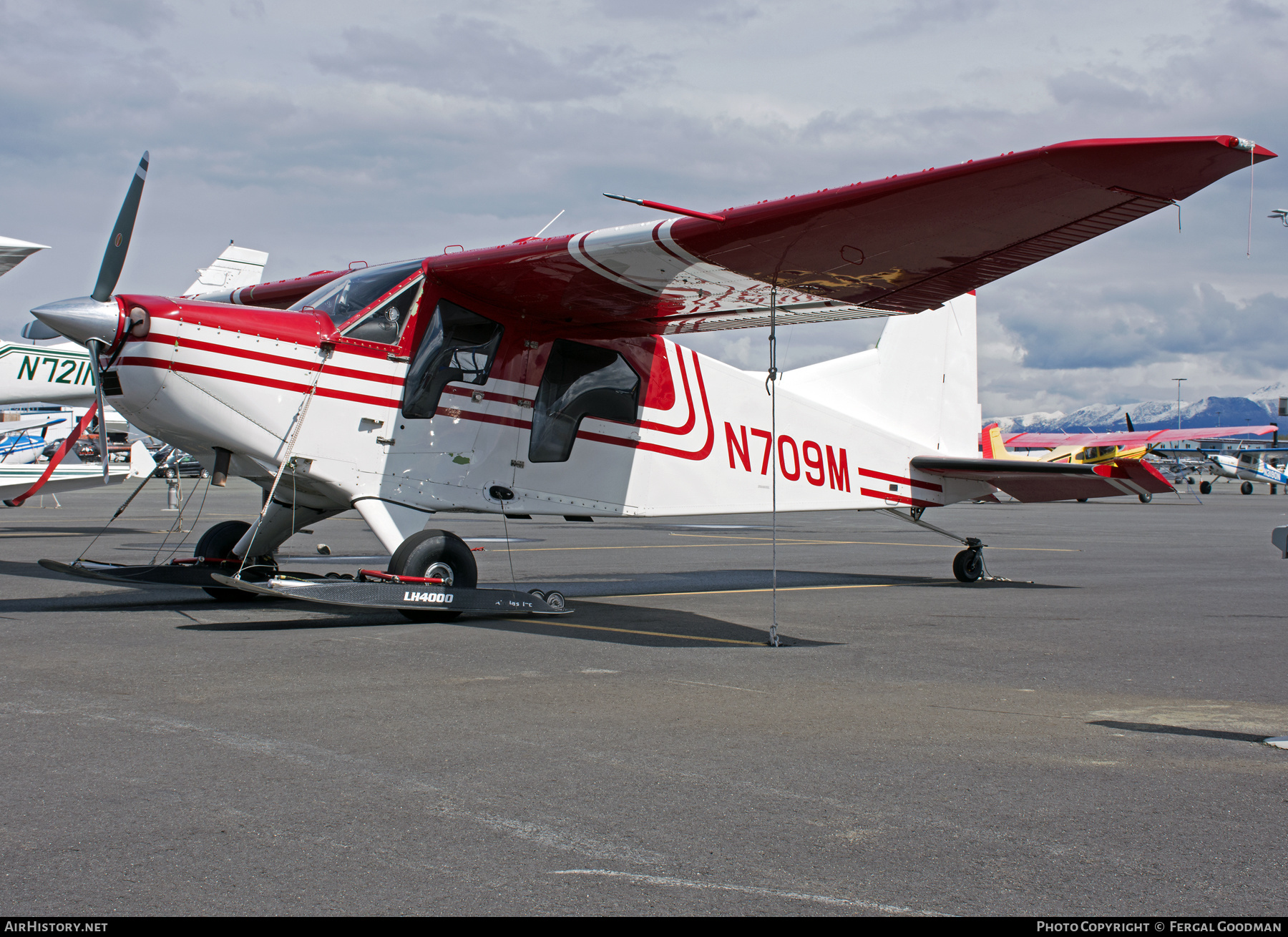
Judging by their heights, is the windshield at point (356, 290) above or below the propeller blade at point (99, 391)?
above

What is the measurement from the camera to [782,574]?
45.7 ft

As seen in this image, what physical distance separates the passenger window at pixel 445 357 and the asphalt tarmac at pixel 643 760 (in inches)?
79.4

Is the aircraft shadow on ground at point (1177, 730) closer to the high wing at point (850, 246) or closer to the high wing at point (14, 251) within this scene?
the high wing at point (850, 246)

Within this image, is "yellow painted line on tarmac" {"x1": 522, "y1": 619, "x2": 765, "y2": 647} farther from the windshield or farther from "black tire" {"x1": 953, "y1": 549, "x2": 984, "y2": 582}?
"black tire" {"x1": 953, "y1": 549, "x2": 984, "y2": 582}

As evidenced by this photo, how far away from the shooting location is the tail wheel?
1039 centimetres

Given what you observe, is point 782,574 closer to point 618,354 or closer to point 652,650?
point 618,354

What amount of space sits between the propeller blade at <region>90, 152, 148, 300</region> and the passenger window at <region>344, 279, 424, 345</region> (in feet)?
5.97

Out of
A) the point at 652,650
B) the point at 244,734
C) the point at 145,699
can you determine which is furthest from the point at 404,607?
the point at 244,734

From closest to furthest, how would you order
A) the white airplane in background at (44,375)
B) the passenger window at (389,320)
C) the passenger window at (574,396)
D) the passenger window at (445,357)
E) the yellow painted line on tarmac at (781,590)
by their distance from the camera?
the passenger window at (389,320) → the passenger window at (445,357) → the passenger window at (574,396) → the yellow painted line on tarmac at (781,590) → the white airplane in background at (44,375)

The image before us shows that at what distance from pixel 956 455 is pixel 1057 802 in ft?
34.3

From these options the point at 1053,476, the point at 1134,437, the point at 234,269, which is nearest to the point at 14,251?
the point at 234,269

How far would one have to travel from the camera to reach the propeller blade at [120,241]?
27.4 ft

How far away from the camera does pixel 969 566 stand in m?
13.0

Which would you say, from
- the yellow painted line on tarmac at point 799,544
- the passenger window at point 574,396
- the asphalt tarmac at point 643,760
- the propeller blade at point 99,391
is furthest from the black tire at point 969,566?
the propeller blade at point 99,391
